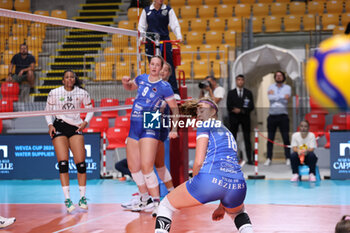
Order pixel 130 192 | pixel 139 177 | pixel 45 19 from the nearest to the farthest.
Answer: pixel 45 19, pixel 139 177, pixel 130 192

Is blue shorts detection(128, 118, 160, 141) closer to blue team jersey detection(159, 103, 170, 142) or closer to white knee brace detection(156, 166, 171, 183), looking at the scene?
blue team jersey detection(159, 103, 170, 142)

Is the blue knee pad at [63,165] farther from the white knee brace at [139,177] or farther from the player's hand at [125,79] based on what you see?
the player's hand at [125,79]

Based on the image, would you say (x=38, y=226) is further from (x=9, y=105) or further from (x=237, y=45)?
(x=237, y=45)

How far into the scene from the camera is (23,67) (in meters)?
7.50

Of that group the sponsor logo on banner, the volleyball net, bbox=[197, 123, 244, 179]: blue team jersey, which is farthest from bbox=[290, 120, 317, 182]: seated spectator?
bbox=[197, 123, 244, 179]: blue team jersey

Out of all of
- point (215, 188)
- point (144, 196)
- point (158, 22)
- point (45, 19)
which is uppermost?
point (158, 22)

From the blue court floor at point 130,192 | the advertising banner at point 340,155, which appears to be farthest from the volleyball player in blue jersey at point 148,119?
the advertising banner at point 340,155

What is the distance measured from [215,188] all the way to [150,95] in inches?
115

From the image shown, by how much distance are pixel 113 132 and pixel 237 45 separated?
153 inches

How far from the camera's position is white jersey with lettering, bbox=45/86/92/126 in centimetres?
738

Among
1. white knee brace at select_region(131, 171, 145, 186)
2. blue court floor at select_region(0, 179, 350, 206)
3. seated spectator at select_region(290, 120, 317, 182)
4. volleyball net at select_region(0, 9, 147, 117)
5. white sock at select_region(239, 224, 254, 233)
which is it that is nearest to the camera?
white sock at select_region(239, 224, 254, 233)

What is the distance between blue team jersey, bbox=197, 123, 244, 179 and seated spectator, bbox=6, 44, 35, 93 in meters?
3.58

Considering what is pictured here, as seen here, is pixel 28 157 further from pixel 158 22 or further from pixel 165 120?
pixel 165 120

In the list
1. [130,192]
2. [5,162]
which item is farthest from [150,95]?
[5,162]
